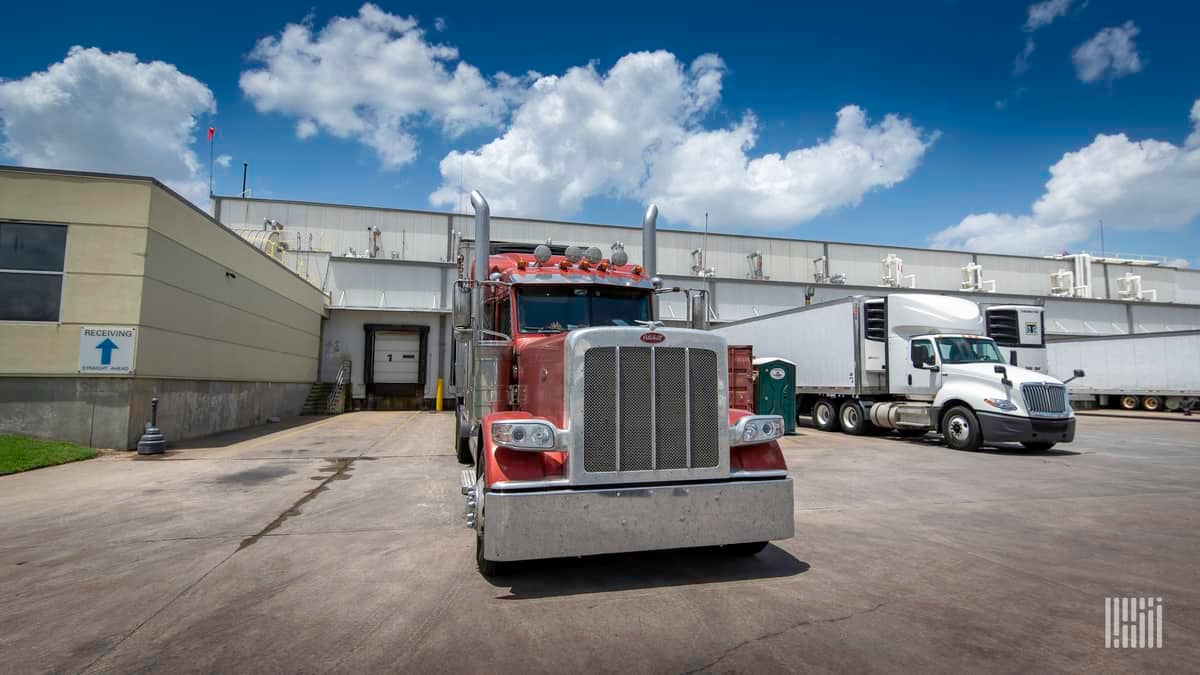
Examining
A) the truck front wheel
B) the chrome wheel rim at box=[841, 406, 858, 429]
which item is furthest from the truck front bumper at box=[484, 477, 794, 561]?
the chrome wheel rim at box=[841, 406, 858, 429]

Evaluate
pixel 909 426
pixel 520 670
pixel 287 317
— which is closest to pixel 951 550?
pixel 520 670

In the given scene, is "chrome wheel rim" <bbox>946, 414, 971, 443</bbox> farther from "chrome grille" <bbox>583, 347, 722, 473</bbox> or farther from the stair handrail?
the stair handrail

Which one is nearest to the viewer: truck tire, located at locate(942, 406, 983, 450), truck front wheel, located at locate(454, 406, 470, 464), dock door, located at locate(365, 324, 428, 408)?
truck front wheel, located at locate(454, 406, 470, 464)

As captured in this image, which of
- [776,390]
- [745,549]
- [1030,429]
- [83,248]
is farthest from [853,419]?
[83,248]

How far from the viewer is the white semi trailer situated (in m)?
23.5

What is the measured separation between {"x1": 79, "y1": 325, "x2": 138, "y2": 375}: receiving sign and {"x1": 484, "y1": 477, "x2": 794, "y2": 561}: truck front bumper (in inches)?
445

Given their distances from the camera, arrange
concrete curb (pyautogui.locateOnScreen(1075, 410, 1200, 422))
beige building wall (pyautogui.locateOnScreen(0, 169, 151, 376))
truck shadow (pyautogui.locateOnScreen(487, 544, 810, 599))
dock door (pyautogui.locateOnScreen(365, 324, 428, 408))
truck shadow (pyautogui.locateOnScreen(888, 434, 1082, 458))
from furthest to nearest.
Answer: dock door (pyautogui.locateOnScreen(365, 324, 428, 408))
concrete curb (pyautogui.locateOnScreen(1075, 410, 1200, 422))
truck shadow (pyautogui.locateOnScreen(888, 434, 1082, 458))
beige building wall (pyautogui.locateOnScreen(0, 169, 151, 376))
truck shadow (pyautogui.locateOnScreen(487, 544, 810, 599))

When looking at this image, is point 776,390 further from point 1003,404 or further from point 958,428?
point 1003,404

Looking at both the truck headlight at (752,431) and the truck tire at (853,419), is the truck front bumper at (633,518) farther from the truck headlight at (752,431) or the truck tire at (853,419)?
the truck tire at (853,419)

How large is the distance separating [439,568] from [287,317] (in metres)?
19.2

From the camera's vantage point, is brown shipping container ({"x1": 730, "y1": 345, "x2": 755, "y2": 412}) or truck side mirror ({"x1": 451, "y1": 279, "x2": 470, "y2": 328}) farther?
brown shipping container ({"x1": 730, "y1": 345, "x2": 755, "y2": 412})

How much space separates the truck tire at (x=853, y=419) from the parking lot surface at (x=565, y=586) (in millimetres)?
7785

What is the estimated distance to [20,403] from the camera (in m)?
11.0

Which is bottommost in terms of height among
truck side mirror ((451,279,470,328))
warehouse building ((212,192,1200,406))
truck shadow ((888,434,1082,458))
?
truck shadow ((888,434,1082,458))
